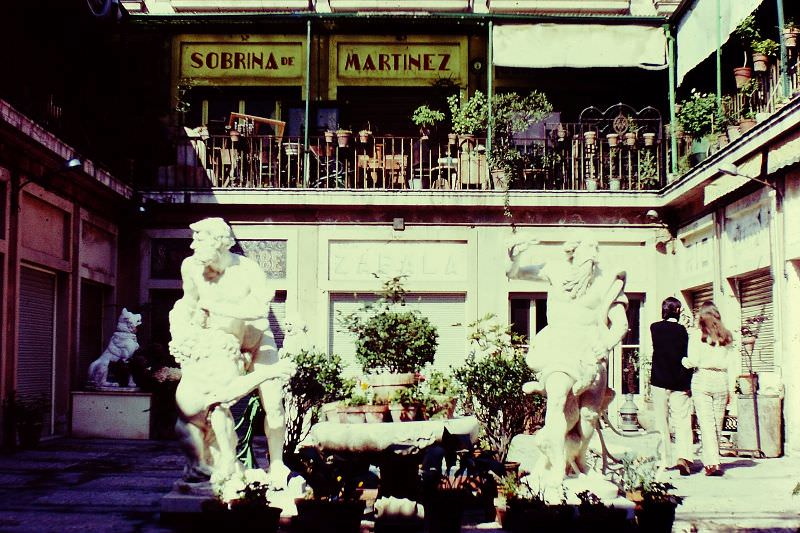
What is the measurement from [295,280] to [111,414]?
343 cm

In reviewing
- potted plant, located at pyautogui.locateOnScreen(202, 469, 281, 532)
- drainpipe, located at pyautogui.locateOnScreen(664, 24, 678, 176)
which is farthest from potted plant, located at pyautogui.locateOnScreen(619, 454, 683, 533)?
drainpipe, located at pyautogui.locateOnScreen(664, 24, 678, 176)

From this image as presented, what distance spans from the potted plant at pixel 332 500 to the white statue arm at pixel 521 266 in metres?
2.76

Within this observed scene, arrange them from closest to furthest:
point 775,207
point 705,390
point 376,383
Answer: point 376,383, point 705,390, point 775,207

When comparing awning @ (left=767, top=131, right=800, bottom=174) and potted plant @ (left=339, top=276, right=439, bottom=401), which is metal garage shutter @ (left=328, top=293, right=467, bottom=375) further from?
potted plant @ (left=339, top=276, right=439, bottom=401)

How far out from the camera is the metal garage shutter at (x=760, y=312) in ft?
40.1

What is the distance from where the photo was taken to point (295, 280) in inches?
619

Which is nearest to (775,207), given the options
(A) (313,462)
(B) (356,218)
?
(B) (356,218)

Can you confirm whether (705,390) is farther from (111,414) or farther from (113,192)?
(113,192)

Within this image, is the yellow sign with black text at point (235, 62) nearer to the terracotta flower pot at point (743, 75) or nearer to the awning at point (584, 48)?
the awning at point (584, 48)

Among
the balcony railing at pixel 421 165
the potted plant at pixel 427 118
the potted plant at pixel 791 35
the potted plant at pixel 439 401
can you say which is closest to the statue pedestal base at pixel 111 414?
the balcony railing at pixel 421 165

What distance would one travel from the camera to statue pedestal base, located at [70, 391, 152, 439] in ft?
44.6

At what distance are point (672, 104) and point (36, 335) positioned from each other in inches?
377

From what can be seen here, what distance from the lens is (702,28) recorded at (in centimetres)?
1483

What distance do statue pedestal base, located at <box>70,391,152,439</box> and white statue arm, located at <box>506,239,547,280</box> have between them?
277 inches
